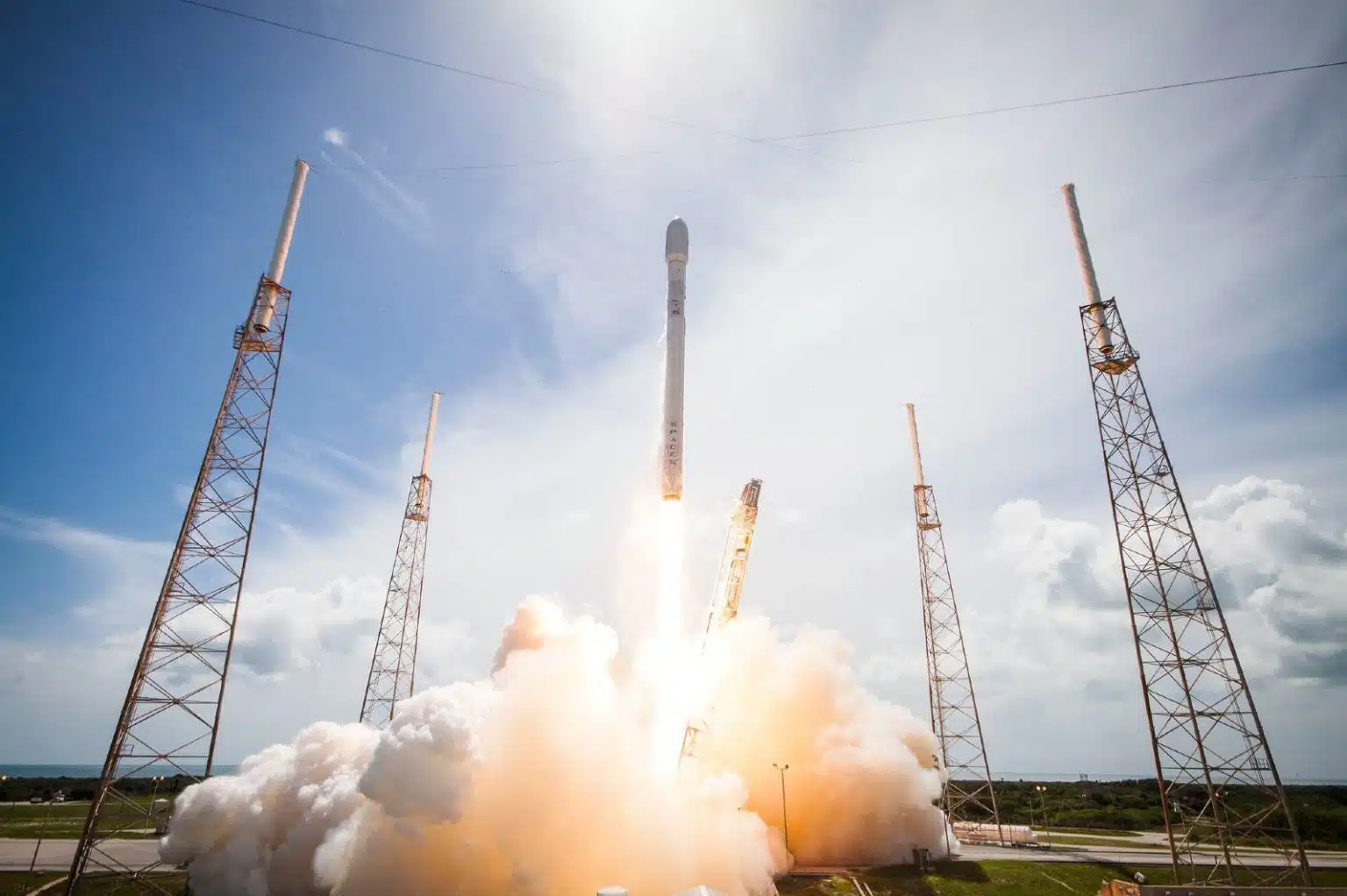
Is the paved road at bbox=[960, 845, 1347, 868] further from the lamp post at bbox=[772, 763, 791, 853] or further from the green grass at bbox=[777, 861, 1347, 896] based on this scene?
the lamp post at bbox=[772, 763, 791, 853]

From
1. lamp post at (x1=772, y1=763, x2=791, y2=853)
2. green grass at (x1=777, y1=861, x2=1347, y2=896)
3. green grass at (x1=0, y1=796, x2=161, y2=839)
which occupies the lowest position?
green grass at (x1=777, y1=861, x2=1347, y2=896)

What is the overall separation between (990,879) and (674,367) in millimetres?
25562

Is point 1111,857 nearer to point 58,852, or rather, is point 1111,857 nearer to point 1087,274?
point 1087,274

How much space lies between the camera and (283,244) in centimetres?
2922

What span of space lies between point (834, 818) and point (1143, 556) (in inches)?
695

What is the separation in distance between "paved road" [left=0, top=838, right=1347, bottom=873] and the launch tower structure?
11.3m

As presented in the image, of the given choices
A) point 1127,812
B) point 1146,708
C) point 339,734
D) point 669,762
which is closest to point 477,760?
point 669,762

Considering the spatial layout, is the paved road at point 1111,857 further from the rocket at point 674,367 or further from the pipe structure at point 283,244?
the pipe structure at point 283,244

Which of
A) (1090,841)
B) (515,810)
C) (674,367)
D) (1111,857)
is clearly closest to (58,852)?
(515,810)

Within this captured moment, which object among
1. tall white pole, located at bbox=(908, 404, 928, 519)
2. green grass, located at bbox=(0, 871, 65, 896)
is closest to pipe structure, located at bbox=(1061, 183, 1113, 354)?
tall white pole, located at bbox=(908, 404, 928, 519)

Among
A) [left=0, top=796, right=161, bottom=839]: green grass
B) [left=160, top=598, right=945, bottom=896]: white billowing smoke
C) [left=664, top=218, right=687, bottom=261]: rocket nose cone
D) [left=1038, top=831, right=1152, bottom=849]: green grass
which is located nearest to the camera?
[left=160, top=598, right=945, bottom=896]: white billowing smoke

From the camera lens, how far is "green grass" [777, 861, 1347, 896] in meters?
28.9

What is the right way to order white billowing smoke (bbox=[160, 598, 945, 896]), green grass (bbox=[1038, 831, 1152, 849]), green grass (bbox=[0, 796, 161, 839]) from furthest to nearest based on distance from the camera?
1. green grass (bbox=[0, 796, 161, 839])
2. green grass (bbox=[1038, 831, 1152, 849])
3. white billowing smoke (bbox=[160, 598, 945, 896])

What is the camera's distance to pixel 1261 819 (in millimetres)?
24828
